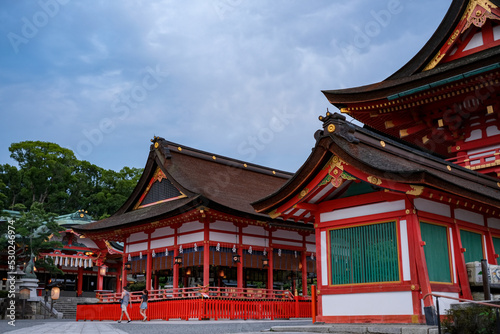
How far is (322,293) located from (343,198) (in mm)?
2223

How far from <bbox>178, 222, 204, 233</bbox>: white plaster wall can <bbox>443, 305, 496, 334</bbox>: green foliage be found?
41.5ft

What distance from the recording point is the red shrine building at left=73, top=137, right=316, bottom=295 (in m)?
19.6

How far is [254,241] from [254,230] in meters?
0.47

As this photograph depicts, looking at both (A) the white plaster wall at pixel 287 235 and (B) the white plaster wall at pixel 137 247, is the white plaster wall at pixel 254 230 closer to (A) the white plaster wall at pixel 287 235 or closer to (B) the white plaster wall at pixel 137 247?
(A) the white plaster wall at pixel 287 235

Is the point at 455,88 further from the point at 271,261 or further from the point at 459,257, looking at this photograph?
the point at 271,261

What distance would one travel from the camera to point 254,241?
20.9 meters

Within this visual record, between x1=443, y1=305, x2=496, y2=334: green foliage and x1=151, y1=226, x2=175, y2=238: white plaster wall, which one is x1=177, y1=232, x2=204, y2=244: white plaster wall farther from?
x1=443, y1=305, x2=496, y2=334: green foliage

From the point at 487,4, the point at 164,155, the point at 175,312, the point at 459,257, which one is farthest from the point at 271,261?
the point at 487,4

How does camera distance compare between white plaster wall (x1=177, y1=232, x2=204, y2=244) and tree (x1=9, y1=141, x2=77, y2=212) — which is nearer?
white plaster wall (x1=177, y1=232, x2=204, y2=244)

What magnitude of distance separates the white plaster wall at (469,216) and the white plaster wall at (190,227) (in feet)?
36.2

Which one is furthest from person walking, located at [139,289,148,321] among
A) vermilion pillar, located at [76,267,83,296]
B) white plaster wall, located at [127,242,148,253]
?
vermilion pillar, located at [76,267,83,296]

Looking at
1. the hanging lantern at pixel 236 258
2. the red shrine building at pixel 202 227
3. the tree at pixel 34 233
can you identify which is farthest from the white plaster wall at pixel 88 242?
the hanging lantern at pixel 236 258

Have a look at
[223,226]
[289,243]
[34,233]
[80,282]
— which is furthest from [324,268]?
[80,282]

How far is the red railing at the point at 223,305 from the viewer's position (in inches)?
700
